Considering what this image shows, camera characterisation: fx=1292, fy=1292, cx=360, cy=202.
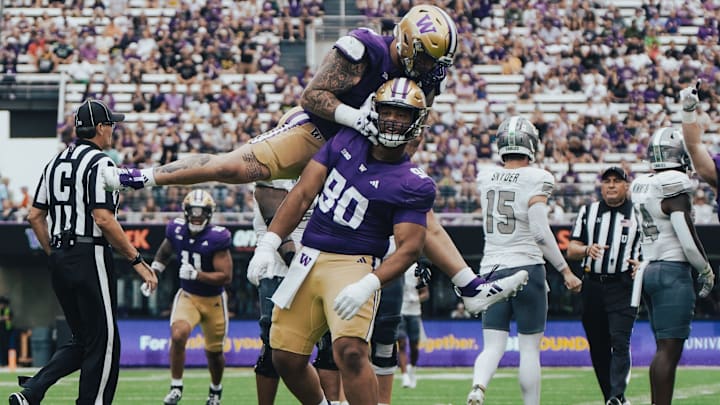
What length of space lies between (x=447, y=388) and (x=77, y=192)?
672 cm

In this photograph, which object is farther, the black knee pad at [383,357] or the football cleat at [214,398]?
the football cleat at [214,398]

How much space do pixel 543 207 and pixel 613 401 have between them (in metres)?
1.94

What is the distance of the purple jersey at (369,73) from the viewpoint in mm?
7465

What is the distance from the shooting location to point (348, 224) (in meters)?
6.92

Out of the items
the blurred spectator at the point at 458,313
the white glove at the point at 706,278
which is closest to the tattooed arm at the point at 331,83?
the white glove at the point at 706,278

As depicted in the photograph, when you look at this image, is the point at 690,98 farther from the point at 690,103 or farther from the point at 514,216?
the point at 514,216

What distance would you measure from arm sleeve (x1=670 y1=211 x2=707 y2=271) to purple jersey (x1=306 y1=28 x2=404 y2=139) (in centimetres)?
237

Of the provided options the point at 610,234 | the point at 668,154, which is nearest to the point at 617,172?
the point at 610,234

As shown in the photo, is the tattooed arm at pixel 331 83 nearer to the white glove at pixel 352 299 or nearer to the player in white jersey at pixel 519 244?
the white glove at pixel 352 299

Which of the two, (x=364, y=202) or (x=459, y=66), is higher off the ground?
(x=364, y=202)

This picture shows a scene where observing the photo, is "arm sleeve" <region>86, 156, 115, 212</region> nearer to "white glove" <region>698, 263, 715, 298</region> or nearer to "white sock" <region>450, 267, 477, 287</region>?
"white sock" <region>450, 267, 477, 287</region>

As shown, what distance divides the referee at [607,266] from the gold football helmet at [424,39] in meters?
3.38

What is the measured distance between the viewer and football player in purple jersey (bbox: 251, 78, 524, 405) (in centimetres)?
681

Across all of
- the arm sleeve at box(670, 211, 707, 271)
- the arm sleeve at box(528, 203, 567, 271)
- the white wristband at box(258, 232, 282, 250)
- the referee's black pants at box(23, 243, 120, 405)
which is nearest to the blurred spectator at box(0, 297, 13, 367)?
the referee's black pants at box(23, 243, 120, 405)
